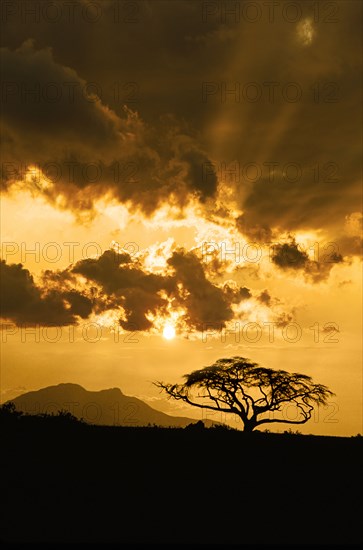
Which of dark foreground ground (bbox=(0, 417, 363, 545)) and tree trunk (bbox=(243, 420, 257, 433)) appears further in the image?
tree trunk (bbox=(243, 420, 257, 433))

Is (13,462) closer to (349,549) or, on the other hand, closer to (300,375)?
(349,549)

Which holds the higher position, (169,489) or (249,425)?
(249,425)

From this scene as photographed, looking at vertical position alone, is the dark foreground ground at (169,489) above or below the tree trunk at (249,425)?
below

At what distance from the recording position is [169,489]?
77.3ft

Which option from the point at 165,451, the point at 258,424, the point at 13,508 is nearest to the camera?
the point at 13,508

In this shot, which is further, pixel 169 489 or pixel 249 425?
pixel 249 425

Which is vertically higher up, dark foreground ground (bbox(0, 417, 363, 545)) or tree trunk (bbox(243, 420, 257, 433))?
tree trunk (bbox(243, 420, 257, 433))

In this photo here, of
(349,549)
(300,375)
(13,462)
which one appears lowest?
(349,549)

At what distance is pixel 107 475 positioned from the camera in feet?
81.9

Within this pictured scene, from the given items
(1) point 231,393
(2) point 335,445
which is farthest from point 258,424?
(2) point 335,445

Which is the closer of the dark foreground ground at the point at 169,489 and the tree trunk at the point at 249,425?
the dark foreground ground at the point at 169,489

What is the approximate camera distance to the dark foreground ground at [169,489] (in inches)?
780

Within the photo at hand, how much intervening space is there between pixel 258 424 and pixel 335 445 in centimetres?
3723

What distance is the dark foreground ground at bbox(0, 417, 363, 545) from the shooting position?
1981 centimetres
